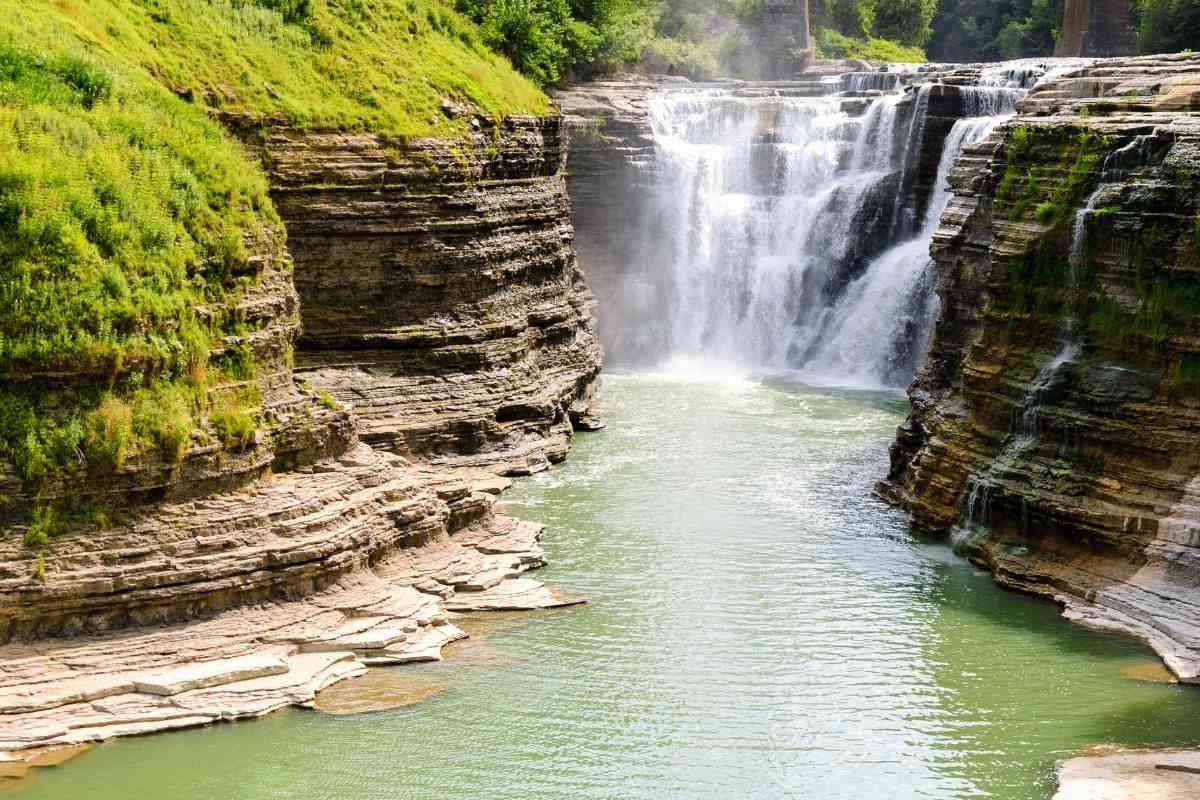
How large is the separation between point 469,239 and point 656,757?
15.9 metres

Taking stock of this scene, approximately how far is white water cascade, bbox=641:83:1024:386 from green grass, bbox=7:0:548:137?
35.6 ft

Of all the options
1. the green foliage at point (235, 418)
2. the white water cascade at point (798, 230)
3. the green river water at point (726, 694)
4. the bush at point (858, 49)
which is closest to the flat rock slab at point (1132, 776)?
the green river water at point (726, 694)

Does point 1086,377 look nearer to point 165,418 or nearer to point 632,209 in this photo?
point 165,418

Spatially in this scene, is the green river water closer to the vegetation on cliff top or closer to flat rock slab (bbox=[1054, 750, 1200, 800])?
flat rock slab (bbox=[1054, 750, 1200, 800])

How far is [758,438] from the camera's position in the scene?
35156mm

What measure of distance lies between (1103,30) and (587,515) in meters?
41.7

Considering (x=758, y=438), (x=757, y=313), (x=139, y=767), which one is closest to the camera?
(x=139, y=767)

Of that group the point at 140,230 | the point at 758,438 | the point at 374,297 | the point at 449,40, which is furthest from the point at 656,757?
the point at 449,40

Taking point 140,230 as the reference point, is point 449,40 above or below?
above

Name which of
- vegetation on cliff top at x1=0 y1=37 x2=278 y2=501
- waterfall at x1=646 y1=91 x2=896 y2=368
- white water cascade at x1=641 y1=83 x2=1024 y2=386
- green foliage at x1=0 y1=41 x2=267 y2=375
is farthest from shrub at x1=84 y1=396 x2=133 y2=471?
waterfall at x1=646 y1=91 x2=896 y2=368

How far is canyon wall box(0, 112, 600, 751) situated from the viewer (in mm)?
19281

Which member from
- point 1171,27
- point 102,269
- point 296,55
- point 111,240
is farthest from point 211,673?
point 1171,27

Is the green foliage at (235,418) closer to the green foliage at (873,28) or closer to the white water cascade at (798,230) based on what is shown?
the white water cascade at (798,230)

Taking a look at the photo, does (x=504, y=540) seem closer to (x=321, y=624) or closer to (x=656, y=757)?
(x=321, y=624)
